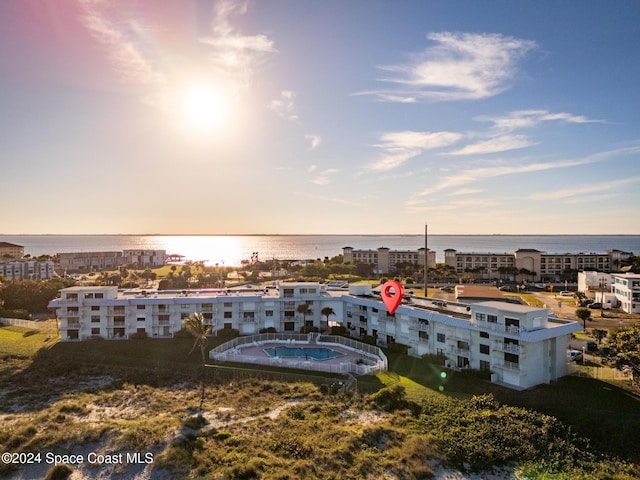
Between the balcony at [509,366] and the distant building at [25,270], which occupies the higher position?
the distant building at [25,270]

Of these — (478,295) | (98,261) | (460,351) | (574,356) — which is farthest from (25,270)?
(574,356)

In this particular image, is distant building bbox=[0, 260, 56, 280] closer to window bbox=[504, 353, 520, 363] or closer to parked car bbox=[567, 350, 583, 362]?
window bbox=[504, 353, 520, 363]

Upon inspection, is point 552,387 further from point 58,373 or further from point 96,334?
point 96,334

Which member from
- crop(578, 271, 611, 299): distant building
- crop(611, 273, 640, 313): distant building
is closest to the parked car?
crop(611, 273, 640, 313): distant building

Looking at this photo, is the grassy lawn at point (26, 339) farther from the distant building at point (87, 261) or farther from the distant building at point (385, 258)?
the distant building at point (87, 261)

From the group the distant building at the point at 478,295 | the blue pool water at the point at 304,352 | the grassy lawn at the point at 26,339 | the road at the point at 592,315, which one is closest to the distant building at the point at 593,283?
the road at the point at 592,315

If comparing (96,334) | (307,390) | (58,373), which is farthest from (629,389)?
(96,334)
